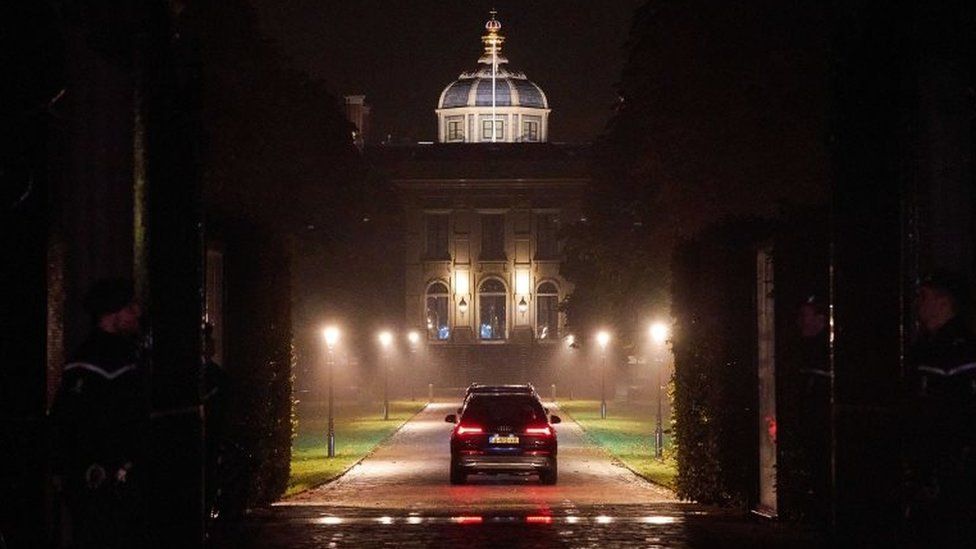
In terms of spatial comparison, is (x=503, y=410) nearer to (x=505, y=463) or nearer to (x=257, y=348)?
(x=505, y=463)

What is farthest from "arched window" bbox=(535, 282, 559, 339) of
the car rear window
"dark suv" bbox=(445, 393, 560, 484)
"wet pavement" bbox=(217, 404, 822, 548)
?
"wet pavement" bbox=(217, 404, 822, 548)

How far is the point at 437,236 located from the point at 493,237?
12.6 feet

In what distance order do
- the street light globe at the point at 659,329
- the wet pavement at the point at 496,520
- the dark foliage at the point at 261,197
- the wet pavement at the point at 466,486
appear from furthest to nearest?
the street light globe at the point at 659,329 → the wet pavement at the point at 466,486 → the dark foliage at the point at 261,197 → the wet pavement at the point at 496,520

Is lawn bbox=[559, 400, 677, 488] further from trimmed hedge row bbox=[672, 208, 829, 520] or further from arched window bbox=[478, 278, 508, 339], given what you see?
arched window bbox=[478, 278, 508, 339]

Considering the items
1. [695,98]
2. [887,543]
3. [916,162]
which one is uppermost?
[695,98]

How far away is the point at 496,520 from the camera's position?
2344 centimetres

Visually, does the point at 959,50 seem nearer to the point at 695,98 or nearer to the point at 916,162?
the point at 916,162

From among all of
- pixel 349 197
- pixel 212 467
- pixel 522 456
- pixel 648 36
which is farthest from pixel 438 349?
pixel 212 467

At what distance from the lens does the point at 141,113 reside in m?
16.5

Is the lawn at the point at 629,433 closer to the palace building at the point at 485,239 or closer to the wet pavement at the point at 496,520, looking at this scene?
the wet pavement at the point at 496,520

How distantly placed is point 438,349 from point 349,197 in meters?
64.6

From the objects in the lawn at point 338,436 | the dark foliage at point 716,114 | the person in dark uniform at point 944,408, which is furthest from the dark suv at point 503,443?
the person in dark uniform at point 944,408

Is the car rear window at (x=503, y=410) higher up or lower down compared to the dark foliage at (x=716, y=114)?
lower down

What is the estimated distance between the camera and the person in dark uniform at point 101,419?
537 inches
